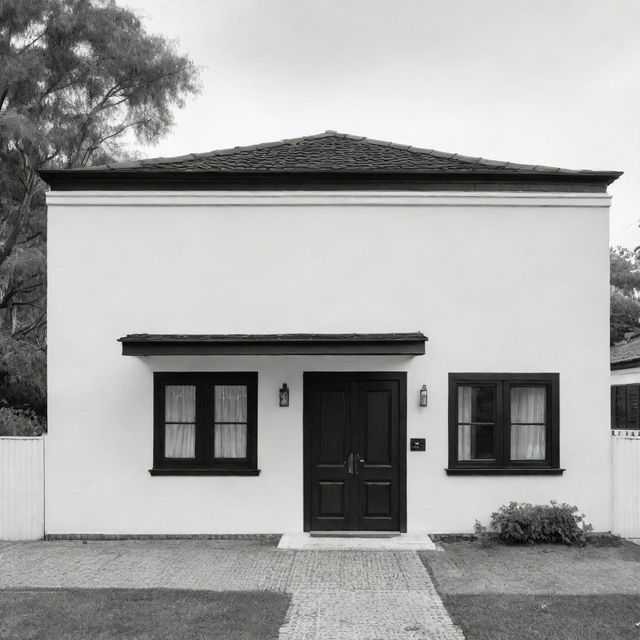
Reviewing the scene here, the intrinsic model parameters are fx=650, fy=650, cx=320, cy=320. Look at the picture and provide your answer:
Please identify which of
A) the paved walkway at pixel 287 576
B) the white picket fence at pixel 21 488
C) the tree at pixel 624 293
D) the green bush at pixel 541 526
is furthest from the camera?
the tree at pixel 624 293

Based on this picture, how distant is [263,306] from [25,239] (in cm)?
1099

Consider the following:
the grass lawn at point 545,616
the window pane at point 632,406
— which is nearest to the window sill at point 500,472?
the grass lawn at point 545,616

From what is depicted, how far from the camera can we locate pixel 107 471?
31.9 ft

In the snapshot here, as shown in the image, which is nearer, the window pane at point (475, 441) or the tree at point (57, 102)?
the window pane at point (475, 441)

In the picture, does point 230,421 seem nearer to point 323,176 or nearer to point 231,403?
point 231,403

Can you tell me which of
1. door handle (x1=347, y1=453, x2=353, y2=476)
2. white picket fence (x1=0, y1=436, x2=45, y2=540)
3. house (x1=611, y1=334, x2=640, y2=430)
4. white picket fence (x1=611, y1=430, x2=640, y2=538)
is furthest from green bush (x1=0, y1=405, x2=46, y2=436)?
house (x1=611, y1=334, x2=640, y2=430)

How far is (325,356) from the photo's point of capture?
385 inches

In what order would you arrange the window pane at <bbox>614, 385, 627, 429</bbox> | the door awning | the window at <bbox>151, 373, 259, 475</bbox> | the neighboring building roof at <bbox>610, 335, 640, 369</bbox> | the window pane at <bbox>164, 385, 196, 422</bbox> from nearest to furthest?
the door awning, the window at <bbox>151, 373, 259, 475</bbox>, the window pane at <bbox>164, 385, 196, 422</bbox>, the neighboring building roof at <bbox>610, 335, 640, 369</bbox>, the window pane at <bbox>614, 385, 627, 429</bbox>

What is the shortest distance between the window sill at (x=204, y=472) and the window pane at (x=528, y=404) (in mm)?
3999

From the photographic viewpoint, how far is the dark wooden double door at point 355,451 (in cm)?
966

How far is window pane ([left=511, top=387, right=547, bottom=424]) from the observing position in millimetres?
9867

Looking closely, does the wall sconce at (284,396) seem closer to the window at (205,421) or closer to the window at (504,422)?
the window at (205,421)

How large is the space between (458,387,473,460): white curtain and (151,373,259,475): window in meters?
3.08

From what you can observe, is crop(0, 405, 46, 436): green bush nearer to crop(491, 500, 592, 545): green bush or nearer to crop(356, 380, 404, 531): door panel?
crop(356, 380, 404, 531): door panel
